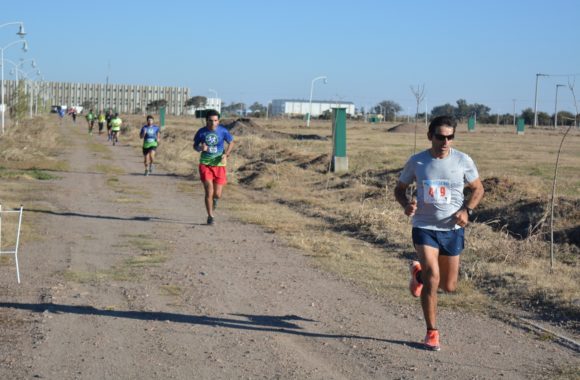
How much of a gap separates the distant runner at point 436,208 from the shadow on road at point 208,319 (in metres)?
0.56

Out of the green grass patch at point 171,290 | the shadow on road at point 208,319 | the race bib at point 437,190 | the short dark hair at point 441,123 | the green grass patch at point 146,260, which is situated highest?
the short dark hair at point 441,123

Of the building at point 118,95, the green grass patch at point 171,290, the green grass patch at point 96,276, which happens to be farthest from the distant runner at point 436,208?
the building at point 118,95

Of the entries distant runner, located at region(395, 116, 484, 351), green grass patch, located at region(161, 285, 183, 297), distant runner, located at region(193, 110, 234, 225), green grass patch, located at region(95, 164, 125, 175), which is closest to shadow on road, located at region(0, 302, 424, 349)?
distant runner, located at region(395, 116, 484, 351)

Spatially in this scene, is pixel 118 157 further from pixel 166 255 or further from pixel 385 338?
pixel 385 338

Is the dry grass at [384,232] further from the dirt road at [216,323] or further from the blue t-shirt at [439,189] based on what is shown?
the blue t-shirt at [439,189]

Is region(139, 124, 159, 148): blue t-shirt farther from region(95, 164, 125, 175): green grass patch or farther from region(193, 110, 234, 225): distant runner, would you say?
region(193, 110, 234, 225): distant runner

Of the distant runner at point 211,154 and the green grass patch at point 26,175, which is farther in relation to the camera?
the green grass patch at point 26,175

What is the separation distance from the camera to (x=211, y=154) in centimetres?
1345

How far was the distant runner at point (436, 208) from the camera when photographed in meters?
6.55

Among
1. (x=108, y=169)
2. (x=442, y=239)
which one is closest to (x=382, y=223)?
(x=442, y=239)

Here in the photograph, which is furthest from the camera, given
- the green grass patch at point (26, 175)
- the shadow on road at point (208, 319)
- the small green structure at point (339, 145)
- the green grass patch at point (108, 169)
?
the green grass patch at point (108, 169)

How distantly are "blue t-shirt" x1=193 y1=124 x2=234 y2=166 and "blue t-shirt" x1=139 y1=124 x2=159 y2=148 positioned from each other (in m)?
9.75

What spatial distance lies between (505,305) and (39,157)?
25280 mm

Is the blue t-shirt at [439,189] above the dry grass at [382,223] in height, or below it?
above
